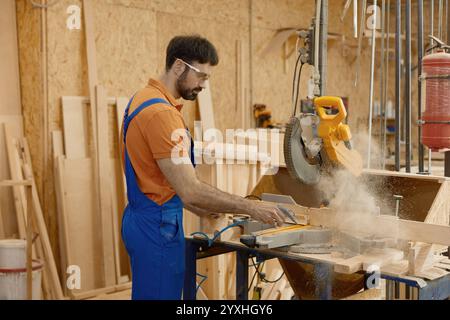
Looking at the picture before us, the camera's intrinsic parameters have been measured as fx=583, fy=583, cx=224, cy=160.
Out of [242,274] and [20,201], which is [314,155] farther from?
[20,201]

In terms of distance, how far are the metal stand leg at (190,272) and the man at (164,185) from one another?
152mm

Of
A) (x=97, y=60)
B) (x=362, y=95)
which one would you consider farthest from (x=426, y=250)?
(x=362, y=95)

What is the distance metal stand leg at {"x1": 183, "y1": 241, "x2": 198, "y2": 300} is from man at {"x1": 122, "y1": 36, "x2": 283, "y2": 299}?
152 mm

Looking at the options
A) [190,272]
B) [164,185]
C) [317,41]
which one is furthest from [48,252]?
[317,41]

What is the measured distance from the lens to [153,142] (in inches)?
90.0

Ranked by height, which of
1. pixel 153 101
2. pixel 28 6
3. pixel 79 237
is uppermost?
pixel 28 6

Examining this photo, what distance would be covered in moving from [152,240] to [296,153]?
0.68 metres

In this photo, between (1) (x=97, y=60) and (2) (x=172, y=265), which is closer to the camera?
(2) (x=172, y=265)

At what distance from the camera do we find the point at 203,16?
5258mm

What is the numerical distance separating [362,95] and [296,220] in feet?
16.3

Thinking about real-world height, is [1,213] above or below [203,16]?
below

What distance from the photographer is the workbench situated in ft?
6.80

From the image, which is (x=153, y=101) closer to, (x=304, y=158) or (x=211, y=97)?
(x=304, y=158)

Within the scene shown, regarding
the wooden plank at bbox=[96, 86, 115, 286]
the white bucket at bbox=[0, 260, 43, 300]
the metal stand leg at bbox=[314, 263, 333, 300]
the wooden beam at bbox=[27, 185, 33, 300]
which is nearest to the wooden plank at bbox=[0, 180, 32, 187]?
the wooden beam at bbox=[27, 185, 33, 300]
